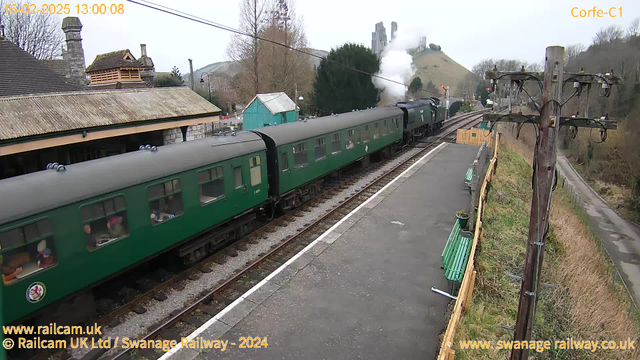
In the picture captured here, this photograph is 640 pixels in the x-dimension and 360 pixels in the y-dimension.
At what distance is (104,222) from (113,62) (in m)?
16.8

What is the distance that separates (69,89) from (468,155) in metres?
19.9

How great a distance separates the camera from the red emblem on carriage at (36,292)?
6.28m

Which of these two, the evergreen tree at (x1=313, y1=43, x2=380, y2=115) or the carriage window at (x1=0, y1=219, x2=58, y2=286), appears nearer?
the carriage window at (x1=0, y1=219, x2=58, y2=286)

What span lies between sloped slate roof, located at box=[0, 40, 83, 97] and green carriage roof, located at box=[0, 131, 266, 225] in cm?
924

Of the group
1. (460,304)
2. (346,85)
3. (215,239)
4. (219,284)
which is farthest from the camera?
(346,85)

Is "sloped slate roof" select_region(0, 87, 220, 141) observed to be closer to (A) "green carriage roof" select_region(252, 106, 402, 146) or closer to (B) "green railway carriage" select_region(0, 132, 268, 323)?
(B) "green railway carriage" select_region(0, 132, 268, 323)

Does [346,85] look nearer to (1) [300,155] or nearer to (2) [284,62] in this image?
(2) [284,62]

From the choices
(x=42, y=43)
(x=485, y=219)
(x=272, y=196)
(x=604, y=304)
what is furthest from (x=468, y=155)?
(x=42, y=43)

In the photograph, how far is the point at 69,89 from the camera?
16.3m

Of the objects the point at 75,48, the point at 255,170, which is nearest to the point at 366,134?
the point at 255,170

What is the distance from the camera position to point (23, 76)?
51.6 ft

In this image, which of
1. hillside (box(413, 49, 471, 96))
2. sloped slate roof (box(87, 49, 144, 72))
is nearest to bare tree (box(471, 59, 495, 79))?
hillside (box(413, 49, 471, 96))

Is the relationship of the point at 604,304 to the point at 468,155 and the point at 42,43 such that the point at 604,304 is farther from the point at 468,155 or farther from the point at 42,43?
the point at 42,43

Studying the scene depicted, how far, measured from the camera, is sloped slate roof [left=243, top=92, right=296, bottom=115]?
30.0 metres
